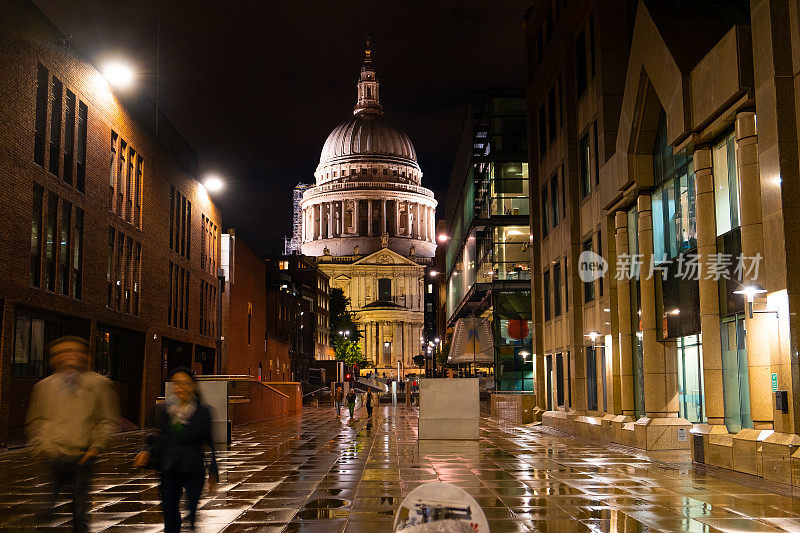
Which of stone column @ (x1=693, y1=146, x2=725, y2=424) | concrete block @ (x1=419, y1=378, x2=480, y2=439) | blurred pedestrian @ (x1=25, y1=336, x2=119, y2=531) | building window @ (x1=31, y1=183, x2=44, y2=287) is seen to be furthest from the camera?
concrete block @ (x1=419, y1=378, x2=480, y2=439)

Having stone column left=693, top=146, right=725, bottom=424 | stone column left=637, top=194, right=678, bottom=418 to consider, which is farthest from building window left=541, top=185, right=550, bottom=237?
stone column left=693, top=146, right=725, bottom=424

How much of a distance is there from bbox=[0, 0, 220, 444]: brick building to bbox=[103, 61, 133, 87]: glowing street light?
35cm

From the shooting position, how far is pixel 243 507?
1412cm

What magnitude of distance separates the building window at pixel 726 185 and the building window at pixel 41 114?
1979 cm

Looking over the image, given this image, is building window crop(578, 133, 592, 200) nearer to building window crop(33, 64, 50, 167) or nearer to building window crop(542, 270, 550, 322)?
building window crop(542, 270, 550, 322)

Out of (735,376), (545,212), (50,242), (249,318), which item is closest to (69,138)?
(50,242)

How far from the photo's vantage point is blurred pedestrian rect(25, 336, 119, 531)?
30.2ft

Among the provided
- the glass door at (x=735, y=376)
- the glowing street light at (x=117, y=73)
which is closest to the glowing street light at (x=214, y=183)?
the glowing street light at (x=117, y=73)

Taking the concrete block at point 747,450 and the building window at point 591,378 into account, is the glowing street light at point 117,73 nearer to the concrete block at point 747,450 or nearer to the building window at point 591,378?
the building window at point 591,378

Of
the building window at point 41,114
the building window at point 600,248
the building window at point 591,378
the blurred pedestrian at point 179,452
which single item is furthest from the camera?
the building window at point 591,378

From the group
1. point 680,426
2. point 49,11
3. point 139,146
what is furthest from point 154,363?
point 680,426

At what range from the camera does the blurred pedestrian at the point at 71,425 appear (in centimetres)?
920

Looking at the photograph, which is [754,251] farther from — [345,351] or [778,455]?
[345,351]

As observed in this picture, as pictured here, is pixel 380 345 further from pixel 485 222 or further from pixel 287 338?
pixel 485 222
